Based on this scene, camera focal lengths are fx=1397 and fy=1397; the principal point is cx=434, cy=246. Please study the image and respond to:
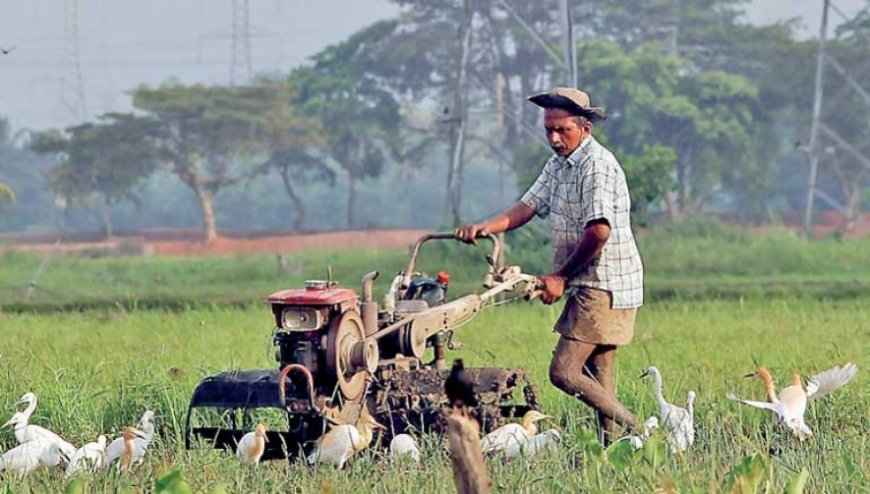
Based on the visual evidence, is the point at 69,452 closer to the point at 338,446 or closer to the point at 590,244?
the point at 338,446

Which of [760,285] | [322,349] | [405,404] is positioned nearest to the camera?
[322,349]

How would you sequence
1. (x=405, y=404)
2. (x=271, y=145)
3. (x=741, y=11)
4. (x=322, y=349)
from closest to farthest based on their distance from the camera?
(x=322, y=349) → (x=405, y=404) → (x=271, y=145) → (x=741, y=11)

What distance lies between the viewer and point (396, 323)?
5707 mm

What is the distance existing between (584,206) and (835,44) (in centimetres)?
2716

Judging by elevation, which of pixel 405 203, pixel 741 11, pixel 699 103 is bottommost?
pixel 405 203

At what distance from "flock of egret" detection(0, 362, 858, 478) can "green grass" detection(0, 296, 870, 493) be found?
0.07 metres

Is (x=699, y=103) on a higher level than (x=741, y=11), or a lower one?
lower

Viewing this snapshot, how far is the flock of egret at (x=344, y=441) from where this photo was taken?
5398mm

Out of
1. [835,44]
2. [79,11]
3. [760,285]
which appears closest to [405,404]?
[760,285]

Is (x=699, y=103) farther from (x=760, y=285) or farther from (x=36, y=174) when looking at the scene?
(x=36, y=174)

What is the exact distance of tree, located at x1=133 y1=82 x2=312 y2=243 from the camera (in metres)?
29.5

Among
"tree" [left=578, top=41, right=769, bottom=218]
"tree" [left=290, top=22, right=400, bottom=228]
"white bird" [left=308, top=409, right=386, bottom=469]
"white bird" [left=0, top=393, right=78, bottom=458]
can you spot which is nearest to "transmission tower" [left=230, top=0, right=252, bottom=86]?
"tree" [left=290, top=22, right=400, bottom=228]

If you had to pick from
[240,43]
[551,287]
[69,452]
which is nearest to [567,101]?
[551,287]

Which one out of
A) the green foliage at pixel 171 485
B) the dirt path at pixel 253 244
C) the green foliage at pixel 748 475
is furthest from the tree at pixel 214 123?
the green foliage at pixel 748 475
